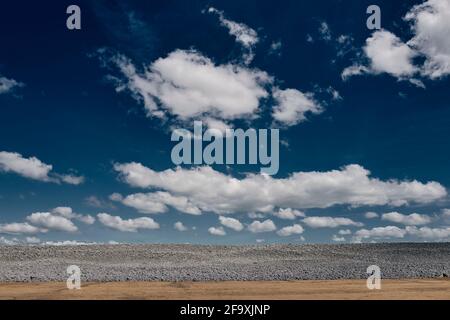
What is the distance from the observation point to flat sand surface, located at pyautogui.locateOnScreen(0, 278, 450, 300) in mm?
14852

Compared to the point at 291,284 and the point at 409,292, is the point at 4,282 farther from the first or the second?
the point at 409,292

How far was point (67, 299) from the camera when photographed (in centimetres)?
1409

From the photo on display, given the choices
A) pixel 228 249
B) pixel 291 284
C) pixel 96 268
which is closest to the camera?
pixel 291 284

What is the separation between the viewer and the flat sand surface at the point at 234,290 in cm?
1485

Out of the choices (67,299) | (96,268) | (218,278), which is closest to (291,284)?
(218,278)

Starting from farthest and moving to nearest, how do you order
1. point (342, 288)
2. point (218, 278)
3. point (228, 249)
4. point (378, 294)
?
1. point (228, 249)
2. point (218, 278)
3. point (342, 288)
4. point (378, 294)

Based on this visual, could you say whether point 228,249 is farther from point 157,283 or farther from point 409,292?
point 409,292

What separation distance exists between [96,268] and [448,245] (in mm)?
29273

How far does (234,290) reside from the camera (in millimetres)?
16375

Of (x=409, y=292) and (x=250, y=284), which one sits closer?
(x=409, y=292)

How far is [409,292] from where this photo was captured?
15961 mm
